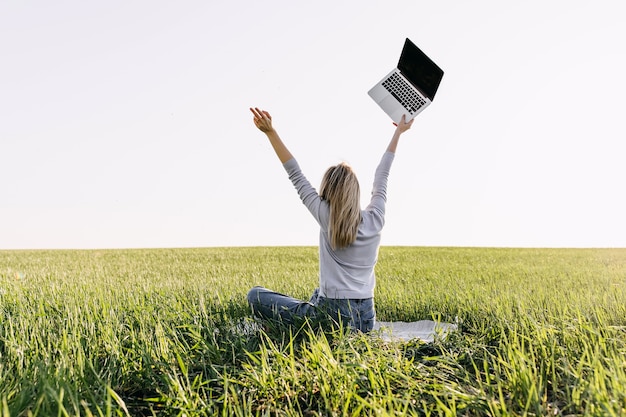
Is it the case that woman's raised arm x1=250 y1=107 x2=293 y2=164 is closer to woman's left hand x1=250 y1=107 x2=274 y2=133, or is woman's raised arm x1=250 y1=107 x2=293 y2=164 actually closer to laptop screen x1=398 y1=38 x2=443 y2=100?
woman's left hand x1=250 y1=107 x2=274 y2=133

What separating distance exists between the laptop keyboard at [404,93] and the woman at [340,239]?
2.63 feet

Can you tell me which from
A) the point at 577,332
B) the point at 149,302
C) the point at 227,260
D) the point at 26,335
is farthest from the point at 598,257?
the point at 26,335

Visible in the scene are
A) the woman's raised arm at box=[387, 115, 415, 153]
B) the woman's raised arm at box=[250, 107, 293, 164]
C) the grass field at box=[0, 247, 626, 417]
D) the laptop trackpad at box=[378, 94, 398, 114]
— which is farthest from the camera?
the laptop trackpad at box=[378, 94, 398, 114]

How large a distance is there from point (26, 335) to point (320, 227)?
2.18 m

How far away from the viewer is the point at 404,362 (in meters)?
3.37

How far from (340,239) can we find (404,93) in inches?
60.0

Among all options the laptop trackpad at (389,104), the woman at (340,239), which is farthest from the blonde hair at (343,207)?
the laptop trackpad at (389,104)

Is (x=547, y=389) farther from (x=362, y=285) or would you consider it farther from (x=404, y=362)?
(x=362, y=285)

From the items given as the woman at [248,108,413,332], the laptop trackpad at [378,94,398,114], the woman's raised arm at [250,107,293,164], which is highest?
the laptop trackpad at [378,94,398,114]

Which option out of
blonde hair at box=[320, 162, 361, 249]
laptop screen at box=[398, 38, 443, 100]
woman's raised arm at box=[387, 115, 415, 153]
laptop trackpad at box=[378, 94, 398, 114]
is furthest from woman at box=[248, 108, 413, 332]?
laptop screen at box=[398, 38, 443, 100]

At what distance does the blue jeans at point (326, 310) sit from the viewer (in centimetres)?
402

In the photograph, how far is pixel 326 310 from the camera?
4.05 meters

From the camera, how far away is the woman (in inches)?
152

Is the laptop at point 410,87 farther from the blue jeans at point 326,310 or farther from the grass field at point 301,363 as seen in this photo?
the grass field at point 301,363
